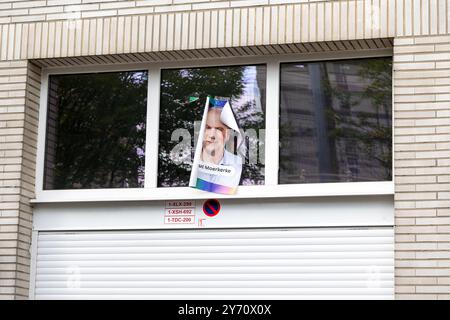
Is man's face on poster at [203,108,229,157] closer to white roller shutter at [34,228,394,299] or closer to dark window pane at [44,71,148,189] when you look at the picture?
dark window pane at [44,71,148,189]

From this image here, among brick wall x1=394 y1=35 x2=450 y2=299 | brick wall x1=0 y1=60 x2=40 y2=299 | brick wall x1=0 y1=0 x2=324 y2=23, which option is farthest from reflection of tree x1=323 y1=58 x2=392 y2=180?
brick wall x1=0 y1=60 x2=40 y2=299

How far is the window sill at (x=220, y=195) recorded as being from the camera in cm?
921

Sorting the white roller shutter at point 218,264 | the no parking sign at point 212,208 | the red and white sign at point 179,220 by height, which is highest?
the no parking sign at point 212,208

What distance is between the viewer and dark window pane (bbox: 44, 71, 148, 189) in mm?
10016

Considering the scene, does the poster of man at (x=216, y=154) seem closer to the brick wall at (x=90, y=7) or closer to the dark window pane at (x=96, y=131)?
the dark window pane at (x=96, y=131)

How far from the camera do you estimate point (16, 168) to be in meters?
9.89

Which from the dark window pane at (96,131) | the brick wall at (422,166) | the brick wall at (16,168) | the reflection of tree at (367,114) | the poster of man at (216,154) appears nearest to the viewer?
the brick wall at (422,166)

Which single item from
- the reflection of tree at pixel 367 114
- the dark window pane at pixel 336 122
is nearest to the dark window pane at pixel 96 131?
the dark window pane at pixel 336 122

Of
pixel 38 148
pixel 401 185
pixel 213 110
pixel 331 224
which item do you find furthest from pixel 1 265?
pixel 401 185

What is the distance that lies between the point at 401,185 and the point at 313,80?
138 cm

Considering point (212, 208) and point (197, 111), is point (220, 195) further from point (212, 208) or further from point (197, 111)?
point (197, 111)

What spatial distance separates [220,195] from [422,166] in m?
1.87

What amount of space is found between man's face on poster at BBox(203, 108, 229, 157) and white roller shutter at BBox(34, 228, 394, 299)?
0.78m

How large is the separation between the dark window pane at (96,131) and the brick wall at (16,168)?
214 mm
